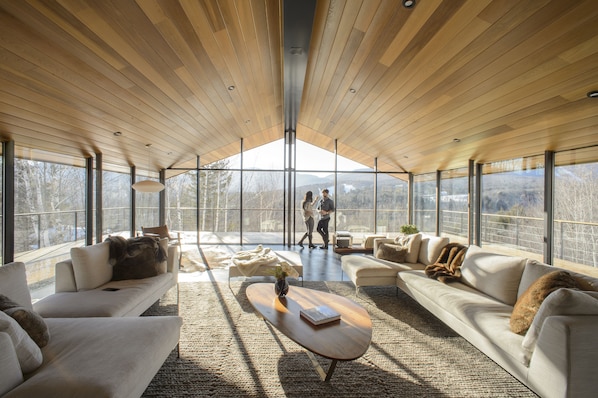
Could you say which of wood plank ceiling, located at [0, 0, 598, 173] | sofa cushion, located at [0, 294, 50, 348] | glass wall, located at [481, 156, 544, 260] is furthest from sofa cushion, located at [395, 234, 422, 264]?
sofa cushion, located at [0, 294, 50, 348]

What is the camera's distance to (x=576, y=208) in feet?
13.5

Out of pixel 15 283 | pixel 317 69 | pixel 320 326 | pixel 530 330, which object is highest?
pixel 317 69

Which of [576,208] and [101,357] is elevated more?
[576,208]

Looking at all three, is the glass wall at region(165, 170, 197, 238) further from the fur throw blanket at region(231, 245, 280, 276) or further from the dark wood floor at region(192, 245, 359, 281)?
the fur throw blanket at region(231, 245, 280, 276)

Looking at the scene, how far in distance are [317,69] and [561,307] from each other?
346cm

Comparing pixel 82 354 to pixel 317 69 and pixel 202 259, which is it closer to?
pixel 317 69

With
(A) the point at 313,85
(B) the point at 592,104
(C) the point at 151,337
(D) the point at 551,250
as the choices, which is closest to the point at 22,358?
(C) the point at 151,337

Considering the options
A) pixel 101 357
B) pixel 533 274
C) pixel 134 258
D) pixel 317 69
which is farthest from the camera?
pixel 317 69

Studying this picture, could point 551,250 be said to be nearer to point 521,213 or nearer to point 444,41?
point 521,213

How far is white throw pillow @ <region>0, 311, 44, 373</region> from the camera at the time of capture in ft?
4.54

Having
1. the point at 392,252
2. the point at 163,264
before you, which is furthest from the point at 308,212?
the point at 163,264

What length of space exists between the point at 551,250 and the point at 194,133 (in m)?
6.26

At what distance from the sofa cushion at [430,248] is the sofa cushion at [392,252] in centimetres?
23

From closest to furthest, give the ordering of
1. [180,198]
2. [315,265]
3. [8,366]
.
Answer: [8,366]
[315,265]
[180,198]
